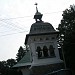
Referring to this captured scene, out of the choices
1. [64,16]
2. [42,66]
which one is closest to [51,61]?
[42,66]

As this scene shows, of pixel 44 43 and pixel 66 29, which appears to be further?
pixel 66 29

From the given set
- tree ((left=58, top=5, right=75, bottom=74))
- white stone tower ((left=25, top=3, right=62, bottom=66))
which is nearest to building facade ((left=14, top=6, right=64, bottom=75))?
white stone tower ((left=25, top=3, right=62, bottom=66))

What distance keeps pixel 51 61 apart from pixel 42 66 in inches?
50.0

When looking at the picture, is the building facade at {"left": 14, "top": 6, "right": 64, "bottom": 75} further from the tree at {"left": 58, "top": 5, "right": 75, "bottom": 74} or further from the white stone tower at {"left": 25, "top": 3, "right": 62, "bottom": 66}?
the tree at {"left": 58, "top": 5, "right": 75, "bottom": 74}

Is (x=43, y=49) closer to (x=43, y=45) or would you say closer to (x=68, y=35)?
(x=43, y=45)

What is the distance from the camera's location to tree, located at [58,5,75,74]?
98.0 ft

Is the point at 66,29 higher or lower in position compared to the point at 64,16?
lower

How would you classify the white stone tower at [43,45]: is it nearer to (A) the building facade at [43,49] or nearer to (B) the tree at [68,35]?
(A) the building facade at [43,49]

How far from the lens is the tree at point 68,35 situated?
2986 centimetres

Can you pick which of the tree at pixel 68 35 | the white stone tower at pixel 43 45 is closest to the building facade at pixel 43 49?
the white stone tower at pixel 43 45

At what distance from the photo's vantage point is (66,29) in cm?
3606

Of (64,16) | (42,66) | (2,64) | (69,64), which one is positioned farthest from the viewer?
(2,64)

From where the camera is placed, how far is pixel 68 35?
1271 inches

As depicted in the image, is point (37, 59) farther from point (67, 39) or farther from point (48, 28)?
point (67, 39)
